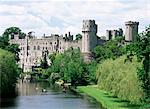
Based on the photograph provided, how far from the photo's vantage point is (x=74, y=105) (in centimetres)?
4597

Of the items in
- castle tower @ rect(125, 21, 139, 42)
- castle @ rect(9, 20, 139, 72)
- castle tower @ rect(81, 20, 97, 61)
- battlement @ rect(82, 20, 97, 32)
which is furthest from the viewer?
castle @ rect(9, 20, 139, 72)

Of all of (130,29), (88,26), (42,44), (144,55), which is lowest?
(144,55)

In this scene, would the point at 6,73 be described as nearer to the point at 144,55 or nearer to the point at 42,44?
the point at 144,55

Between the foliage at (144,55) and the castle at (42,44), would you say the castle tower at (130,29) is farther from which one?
the foliage at (144,55)

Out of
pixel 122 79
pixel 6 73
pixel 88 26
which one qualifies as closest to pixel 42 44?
pixel 88 26

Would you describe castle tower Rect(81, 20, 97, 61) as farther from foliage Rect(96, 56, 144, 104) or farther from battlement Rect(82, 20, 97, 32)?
foliage Rect(96, 56, 144, 104)

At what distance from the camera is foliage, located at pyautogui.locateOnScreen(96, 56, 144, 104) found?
41500mm

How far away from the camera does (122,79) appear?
44.7 m

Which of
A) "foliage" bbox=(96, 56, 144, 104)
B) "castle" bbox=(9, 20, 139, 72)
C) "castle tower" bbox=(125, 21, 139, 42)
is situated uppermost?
"castle tower" bbox=(125, 21, 139, 42)

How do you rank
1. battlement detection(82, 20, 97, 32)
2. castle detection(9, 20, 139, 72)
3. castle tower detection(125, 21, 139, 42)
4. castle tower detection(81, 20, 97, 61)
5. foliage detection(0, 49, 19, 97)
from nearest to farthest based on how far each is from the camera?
foliage detection(0, 49, 19, 97) < battlement detection(82, 20, 97, 32) < castle tower detection(81, 20, 97, 61) < castle tower detection(125, 21, 139, 42) < castle detection(9, 20, 139, 72)

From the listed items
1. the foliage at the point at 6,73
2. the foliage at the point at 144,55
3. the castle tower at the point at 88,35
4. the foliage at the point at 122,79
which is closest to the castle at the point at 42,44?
the castle tower at the point at 88,35

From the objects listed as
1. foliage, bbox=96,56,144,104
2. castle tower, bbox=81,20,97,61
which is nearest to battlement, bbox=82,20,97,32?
castle tower, bbox=81,20,97,61

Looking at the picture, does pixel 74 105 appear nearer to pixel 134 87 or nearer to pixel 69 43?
pixel 134 87

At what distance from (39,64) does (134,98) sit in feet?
313
